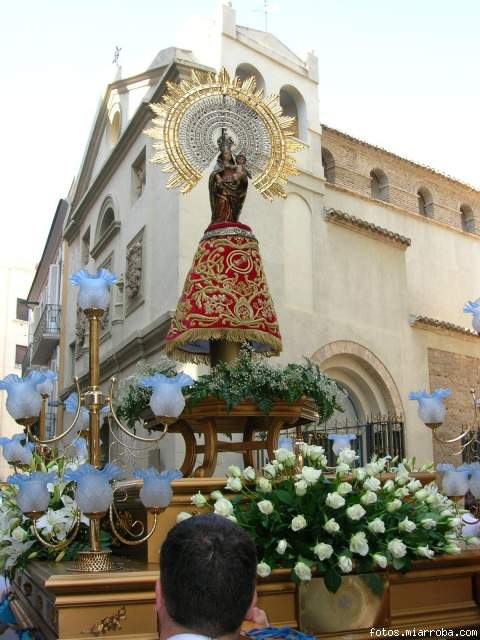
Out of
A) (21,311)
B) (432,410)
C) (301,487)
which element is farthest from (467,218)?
(21,311)

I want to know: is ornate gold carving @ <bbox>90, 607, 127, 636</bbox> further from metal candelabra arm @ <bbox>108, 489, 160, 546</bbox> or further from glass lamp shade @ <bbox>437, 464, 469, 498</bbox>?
glass lamp shade @ <bbox>437, 464, 469, 498</bbox>

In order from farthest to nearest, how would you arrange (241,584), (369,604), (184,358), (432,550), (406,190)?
(406,190) → (184,358) → (432,550) → (369,604) → (241,584)

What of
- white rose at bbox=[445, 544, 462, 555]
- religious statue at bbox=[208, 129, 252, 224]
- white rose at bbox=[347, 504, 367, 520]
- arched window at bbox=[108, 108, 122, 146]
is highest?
arched window at bbox=[108, 108, 122, 146]

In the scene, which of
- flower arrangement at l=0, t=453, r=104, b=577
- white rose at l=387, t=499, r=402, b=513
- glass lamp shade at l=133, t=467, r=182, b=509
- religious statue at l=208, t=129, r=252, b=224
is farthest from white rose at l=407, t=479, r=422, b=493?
religious statue at l=208, t=129, r=252, b=224

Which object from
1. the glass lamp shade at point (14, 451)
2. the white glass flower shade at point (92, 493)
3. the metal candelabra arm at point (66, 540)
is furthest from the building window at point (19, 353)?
the white glass flower shade at point (92, 493)

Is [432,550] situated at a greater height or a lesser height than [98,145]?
lesser

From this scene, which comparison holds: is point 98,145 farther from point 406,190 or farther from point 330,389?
point 330,389

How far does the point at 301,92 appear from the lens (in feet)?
43.4

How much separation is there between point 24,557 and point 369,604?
1865 millimetres

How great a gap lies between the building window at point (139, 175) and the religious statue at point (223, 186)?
733cm

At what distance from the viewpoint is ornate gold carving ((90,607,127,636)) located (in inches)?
108

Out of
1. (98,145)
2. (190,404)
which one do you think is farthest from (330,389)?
(98,145)

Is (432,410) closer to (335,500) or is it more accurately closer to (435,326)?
(335,500)

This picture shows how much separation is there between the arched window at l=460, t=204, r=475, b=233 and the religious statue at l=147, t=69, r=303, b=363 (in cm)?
1211
